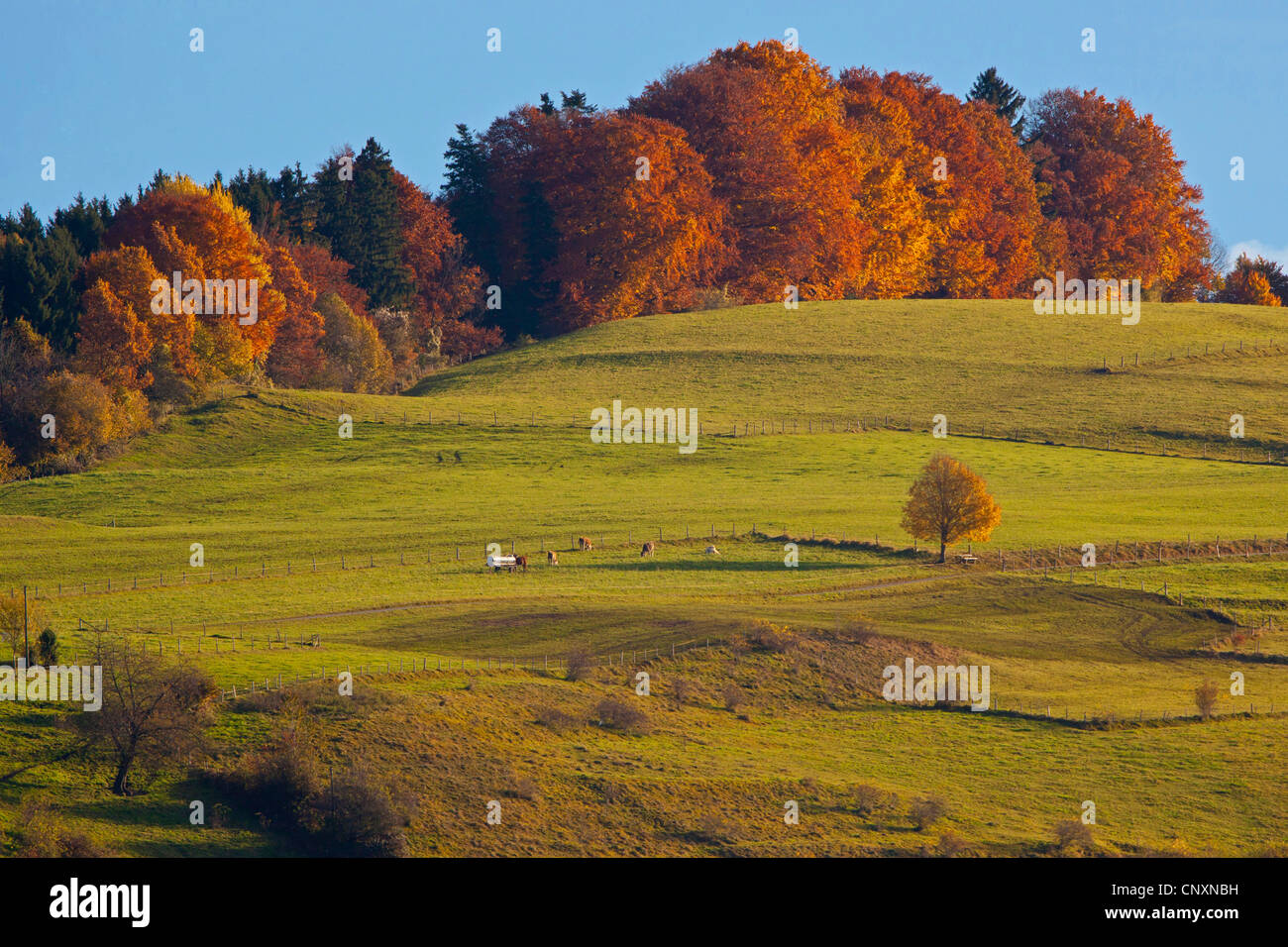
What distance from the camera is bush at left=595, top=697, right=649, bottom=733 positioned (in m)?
48.0

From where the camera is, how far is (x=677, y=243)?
12650cm

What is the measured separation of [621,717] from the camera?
48156 millimetres

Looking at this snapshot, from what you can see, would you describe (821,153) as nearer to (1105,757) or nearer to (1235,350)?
(1235,350)

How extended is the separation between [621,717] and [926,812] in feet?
33.2

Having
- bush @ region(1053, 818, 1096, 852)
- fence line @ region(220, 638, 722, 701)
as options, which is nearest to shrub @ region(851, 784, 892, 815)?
bush @ region(1053, 818, 1096, 852)

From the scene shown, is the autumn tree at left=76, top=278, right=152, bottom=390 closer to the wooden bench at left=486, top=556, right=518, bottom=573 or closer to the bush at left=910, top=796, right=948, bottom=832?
the wooden bench at left=486, top=556, right=518, bottom=573

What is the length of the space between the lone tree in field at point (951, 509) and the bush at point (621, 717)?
23.8 meters

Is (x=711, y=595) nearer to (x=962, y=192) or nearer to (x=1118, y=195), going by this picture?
→ (x=962, y=192)

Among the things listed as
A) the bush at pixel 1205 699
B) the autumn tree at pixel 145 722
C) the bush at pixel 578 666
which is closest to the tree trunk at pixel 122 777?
the autumn tree at pixel 145 722

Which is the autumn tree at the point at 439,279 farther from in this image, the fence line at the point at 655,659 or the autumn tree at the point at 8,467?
the fence line at the point at 655,659

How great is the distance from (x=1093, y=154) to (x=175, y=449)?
327 ft

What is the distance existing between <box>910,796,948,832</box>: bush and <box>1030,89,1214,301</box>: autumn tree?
121m

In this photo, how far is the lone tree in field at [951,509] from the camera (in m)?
68.2

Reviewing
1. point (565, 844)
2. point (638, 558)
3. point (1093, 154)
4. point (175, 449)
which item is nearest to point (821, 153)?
point (1093, 154)
